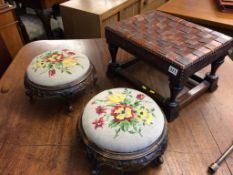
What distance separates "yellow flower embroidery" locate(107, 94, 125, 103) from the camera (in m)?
0.65

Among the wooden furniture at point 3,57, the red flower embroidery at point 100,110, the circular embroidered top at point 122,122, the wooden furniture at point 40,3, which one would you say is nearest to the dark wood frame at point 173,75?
the circular embroidered top at point 122,122

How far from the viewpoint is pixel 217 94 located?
2.79 ft

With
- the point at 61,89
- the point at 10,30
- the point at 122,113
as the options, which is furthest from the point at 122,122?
the point at 10,30

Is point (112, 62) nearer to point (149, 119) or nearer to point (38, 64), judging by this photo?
point (38, 64)

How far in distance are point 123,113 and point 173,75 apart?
0.19 m

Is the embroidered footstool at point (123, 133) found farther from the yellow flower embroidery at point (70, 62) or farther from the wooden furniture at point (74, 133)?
the yellow flower embroidery at point (70, 62)

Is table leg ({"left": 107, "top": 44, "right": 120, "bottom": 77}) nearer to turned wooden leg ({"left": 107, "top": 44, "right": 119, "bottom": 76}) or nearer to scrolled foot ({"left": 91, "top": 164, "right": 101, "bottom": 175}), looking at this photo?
turned wooden leg ({"left": 107, "top": 44, "right": 119, "bottom": 76})

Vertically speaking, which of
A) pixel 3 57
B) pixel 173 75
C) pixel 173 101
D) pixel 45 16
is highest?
pixel 173 75

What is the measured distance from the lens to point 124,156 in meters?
0.54

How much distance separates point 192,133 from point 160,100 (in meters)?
0.14

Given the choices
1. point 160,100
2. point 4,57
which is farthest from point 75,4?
point 160,100

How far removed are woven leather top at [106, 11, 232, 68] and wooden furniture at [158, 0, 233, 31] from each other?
600 mm

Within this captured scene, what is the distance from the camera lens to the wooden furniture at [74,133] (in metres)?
0.63

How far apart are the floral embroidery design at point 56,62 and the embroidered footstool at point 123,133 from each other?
194 millimetres
